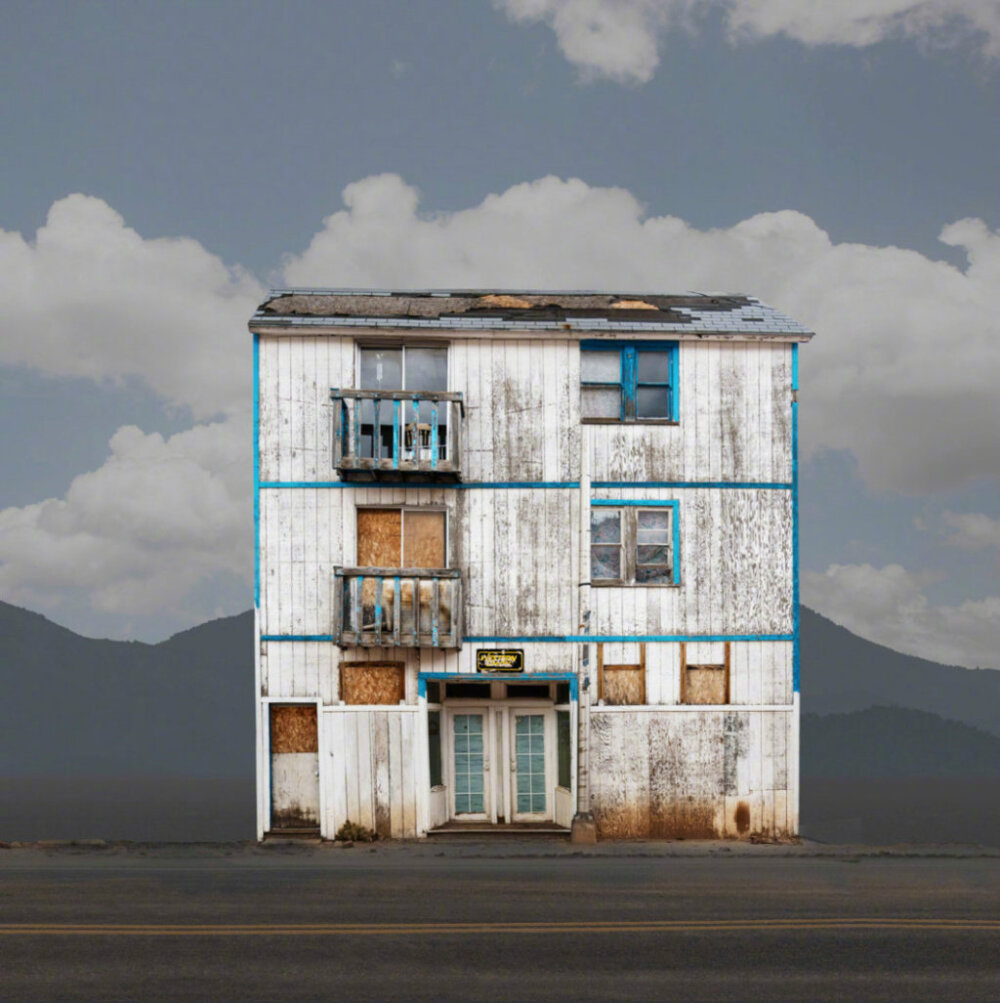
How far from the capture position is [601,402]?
23375 mm

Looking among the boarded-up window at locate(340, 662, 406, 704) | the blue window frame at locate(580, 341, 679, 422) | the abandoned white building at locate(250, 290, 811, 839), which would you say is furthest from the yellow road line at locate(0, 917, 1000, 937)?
the blue window frame at locate(580, 341, 679, 422)

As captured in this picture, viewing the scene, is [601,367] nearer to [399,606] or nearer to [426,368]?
[426,368]

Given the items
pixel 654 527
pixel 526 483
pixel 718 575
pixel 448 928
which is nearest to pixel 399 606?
pixel 526 483

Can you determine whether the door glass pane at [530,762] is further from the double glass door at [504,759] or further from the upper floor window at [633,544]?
the upper floor window at [633,544]

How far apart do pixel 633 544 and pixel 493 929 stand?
10.9 m

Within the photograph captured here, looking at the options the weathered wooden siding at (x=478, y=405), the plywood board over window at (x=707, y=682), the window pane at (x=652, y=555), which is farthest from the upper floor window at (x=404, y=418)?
the plywood board over window at (x=707, y=682)

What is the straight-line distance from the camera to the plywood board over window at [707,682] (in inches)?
904

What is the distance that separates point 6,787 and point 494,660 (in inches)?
2619

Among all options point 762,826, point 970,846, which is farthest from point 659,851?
point 970,846

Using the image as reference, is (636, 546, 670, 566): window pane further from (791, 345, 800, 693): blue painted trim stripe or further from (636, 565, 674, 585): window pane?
(791, 345, 800, 693): blue painted trim stripe

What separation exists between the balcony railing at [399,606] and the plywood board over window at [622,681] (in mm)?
3041

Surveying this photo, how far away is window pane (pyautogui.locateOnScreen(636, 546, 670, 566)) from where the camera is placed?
23125mm

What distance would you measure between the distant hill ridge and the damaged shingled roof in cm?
8374

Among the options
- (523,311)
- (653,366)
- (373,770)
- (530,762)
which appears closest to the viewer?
(373,770)
